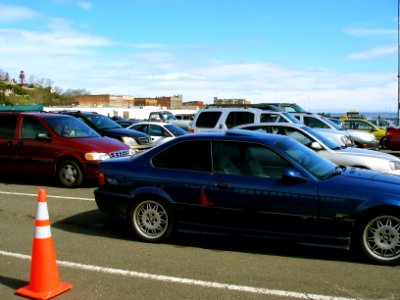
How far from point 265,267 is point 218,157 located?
1527 mm

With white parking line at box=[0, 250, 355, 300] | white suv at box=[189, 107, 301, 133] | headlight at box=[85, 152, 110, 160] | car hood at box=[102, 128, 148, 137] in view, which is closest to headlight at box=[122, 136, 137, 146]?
car hood at box=[102, 128, 148, 137]

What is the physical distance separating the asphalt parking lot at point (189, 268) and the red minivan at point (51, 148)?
10.4 ft

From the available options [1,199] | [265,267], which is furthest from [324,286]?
[1,199]

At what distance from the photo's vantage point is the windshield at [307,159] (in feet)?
18.1

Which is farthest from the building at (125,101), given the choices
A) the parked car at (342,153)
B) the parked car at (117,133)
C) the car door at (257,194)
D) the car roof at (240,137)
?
the car door at (257,194)

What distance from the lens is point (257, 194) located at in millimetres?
5359

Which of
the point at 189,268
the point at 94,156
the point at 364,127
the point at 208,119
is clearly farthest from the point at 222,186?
the point at 364,127

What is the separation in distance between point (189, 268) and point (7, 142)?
7321 millimetres

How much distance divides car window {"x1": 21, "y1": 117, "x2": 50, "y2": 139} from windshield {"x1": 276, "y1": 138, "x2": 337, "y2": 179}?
6.58 meters

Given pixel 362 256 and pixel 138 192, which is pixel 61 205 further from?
pixel 362 256

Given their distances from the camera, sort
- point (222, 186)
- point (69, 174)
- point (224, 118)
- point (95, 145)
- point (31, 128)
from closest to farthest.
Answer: point (222, 186) → point (69, 174) → point (95, 145) → point (31, 128) → point (224, 118)

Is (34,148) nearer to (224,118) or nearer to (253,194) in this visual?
(224,118)

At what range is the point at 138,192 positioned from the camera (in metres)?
5.93

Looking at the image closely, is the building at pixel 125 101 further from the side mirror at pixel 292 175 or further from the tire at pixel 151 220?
the side mirror at pixel 292 175
